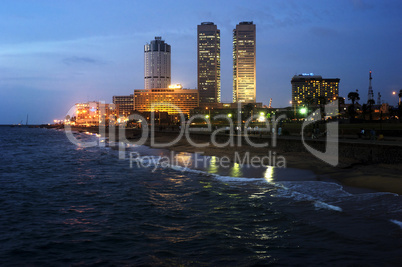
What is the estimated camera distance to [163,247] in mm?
8367

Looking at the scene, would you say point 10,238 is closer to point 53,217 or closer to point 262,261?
point 53,217

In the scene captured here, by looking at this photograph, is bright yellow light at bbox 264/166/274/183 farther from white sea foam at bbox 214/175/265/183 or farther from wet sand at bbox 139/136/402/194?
wet sand at bbox 139/136/402/194

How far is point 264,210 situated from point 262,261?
4.32 m

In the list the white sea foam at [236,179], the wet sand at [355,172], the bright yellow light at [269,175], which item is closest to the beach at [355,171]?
the wet sand at [355,172]

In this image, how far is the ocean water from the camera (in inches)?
303

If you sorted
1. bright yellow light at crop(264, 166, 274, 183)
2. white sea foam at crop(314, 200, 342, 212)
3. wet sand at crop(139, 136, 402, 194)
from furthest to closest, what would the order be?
bright yellow light at crop(264, 166, 274, 183) < wet sand at crop(139, 136, 402, 194) < white sea foam at crop(314, 200, 342, 212)

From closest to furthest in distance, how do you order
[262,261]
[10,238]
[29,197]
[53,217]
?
[262,261], [10,238], [53,217], [29,197]

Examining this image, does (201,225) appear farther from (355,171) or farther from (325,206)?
(355,171)

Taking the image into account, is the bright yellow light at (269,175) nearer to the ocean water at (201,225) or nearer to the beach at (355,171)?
the ocean water at (201,225)

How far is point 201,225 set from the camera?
10094 mm

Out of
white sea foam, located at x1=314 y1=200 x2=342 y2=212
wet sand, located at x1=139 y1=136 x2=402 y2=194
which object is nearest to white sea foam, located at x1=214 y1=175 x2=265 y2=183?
wet sand, located at x1=139 y1=136 x2=402 y2=194

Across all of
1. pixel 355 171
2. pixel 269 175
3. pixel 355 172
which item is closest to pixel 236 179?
pixel 269 175

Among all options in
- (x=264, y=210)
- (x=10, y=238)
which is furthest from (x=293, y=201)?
(x=10, y=238)

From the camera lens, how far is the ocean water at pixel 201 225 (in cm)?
770
